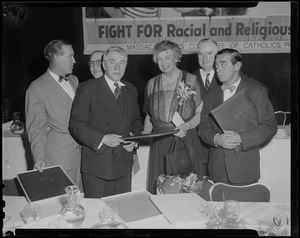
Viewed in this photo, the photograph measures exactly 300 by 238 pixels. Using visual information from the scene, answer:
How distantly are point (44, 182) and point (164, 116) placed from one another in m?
0.91

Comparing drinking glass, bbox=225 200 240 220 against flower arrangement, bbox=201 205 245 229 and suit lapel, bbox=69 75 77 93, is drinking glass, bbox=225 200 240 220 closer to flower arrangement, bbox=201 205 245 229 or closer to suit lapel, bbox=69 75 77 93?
flower arrangement, bbox=201 205 245 229

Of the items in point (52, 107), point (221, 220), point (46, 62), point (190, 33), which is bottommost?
point (221, 220)

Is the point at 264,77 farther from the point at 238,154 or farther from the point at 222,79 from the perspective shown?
the point at 238,154

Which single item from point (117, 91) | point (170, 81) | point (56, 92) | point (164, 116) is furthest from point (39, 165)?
point (170, 81)

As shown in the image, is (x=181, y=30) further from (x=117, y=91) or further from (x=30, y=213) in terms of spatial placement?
(x=30, y=213)

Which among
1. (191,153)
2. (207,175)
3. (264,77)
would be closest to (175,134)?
(191,153)

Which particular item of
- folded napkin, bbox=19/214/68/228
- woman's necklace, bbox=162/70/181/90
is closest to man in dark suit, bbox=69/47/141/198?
woman's necklace, bbox=162/70/181/90

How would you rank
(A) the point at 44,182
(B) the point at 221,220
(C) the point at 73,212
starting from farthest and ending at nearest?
(A) the point at 44,182 → (B) the point at 221,220 → (C) the point at 73,212

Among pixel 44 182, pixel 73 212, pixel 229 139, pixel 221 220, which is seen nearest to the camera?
pixel 73 212

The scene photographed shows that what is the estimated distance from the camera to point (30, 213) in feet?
6.54

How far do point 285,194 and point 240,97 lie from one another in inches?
28.6

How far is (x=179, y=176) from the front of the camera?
8.45ft
